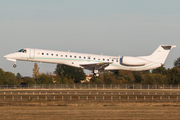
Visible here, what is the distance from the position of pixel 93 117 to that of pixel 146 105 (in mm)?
9160

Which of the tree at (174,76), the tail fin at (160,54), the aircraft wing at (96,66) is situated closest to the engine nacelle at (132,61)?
the tail fin at (160,54)

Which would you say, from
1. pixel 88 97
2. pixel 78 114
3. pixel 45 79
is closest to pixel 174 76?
pixel 45 79

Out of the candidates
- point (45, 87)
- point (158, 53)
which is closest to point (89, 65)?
point (158, 53)

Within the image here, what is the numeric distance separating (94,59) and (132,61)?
208 inches

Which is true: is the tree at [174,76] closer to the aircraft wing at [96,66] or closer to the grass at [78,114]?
the aircraft wing at [96,66]

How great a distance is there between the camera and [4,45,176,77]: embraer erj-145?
113 feet

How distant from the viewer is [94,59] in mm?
36500

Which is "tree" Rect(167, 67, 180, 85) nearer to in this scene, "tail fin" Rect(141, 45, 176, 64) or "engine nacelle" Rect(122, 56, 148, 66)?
"tail fin" Rect(141, 45, 176, 64)

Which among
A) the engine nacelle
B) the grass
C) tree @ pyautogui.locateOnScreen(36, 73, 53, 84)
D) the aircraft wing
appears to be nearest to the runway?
the aircraft wing

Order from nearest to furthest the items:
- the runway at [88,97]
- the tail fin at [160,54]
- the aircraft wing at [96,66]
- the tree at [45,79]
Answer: the runway at [88,97] < the aircraft wing at [96,66] < the tail fin at [160,54] < the tree at [45,79]

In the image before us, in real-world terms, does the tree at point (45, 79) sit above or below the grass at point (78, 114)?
above

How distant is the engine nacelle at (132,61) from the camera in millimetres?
37656

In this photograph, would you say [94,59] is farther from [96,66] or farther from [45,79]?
[45,79]

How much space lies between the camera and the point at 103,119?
18.7 m
